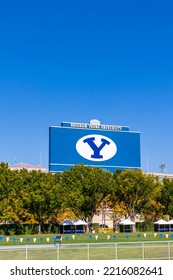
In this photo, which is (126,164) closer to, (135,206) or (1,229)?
(135,206)

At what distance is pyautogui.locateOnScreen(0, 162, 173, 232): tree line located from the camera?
253 ft

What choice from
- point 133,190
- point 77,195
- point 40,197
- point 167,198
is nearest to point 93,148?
point 133,190

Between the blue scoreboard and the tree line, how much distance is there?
1322cm

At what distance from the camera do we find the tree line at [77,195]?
7700cm

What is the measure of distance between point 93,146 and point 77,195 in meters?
25.7

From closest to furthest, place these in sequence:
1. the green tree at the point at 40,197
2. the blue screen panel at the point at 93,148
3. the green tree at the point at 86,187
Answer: the green tree at the point at 40,197
the green tree at the point at 86,187
the blue screen panel at the point at 93,148

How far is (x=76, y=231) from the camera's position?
79938 mm

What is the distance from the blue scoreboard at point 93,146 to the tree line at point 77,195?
→ 13.2 metres

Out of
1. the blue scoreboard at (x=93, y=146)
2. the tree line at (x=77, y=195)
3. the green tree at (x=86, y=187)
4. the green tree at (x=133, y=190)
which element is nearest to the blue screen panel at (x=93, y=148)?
the blue scoreboard at (x=93, y=146)

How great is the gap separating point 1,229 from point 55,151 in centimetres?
2577

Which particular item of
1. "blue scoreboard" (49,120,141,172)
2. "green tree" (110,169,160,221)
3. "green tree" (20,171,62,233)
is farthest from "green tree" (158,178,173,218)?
"green tree" (20,171,62,233)

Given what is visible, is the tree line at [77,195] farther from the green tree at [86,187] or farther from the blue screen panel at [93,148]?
the blue screen panel at [93,148]

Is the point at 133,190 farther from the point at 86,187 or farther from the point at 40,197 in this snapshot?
the point at 40,197
